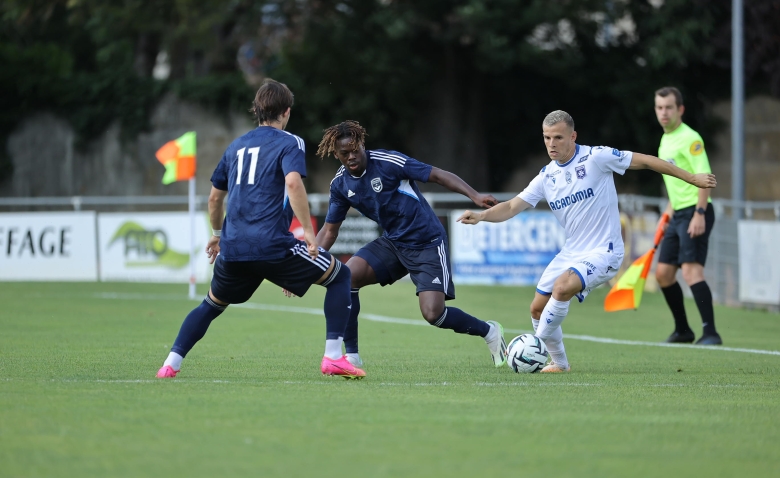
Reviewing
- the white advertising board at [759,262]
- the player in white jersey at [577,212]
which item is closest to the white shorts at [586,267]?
the player in white jersey at [577,212]

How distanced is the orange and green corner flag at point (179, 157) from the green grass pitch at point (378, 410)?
5.91 meters

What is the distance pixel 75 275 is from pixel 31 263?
80 cm

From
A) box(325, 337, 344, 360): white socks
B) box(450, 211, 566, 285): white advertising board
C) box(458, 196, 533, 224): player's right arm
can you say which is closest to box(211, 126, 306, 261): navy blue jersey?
box(325, 337, 344, 360): white socks

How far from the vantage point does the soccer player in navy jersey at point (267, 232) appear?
703 cm

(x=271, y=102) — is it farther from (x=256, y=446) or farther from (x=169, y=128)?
(x=169, y=128)

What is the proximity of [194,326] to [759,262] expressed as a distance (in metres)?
10.2

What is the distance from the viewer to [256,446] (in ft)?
16.2

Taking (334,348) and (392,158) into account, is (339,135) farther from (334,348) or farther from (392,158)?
(334,348)

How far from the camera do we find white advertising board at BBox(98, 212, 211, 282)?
2047 centimetres

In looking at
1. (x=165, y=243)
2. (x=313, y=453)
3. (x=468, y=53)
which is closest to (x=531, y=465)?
(x=313, y=453)

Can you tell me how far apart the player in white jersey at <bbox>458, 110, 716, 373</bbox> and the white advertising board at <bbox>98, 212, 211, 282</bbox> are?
12.9 m

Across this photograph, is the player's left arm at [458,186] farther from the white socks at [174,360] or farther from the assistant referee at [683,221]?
the assistant referee at [683,221]

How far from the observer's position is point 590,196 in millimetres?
8242

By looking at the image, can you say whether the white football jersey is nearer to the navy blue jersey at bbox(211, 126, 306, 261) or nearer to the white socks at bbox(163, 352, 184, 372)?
the navy blue jersey at bbox(211, 126, 306, 261)
